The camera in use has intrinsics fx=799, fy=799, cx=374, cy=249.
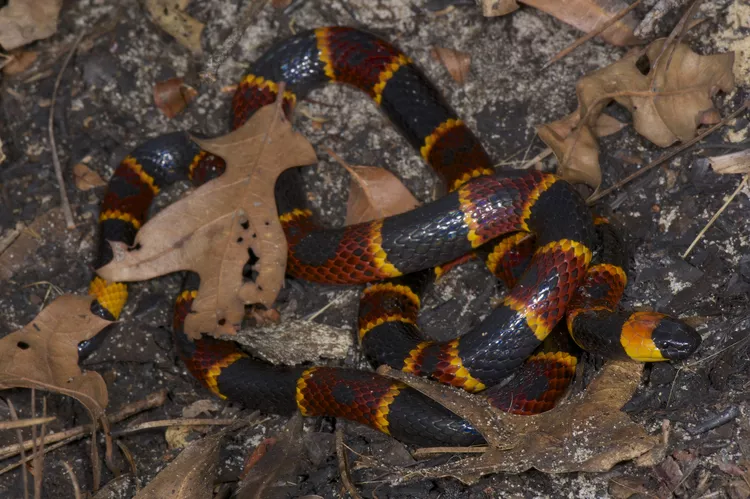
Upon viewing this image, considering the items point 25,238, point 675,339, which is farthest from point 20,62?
point 675,339

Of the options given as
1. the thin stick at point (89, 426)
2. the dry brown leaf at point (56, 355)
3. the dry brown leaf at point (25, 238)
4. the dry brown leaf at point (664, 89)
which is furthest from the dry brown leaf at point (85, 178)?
the dry brown leaf at point (664, 89)

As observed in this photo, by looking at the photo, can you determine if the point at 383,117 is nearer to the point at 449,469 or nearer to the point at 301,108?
the point at 301,108

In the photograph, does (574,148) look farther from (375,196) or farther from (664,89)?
→ (375,196)

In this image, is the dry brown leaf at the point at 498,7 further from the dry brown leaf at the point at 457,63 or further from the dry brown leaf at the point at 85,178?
the dry brown leaf at the point at 85,178

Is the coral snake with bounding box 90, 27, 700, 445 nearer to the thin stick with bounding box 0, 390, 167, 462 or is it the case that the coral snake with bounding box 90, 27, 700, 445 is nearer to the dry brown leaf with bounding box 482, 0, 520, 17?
the thin stick with bounding box 0, 390, 167, 462

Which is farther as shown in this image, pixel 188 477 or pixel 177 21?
pixel 177 21

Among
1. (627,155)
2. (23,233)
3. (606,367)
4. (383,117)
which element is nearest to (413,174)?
(383,117)
